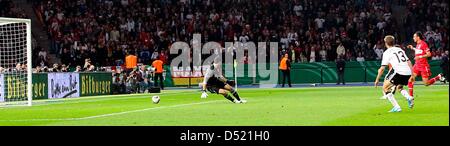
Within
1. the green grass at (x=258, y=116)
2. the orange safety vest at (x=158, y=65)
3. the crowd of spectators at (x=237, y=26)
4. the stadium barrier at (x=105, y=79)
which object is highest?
the crowd of spectators at (x=237, y=26)

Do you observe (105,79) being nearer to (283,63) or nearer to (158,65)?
(158,65)

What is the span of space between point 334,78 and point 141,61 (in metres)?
11.3

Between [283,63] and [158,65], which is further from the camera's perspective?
[283,63]

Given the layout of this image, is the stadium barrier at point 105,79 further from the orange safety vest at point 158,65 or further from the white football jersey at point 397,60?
the white football jersey at point 397,60

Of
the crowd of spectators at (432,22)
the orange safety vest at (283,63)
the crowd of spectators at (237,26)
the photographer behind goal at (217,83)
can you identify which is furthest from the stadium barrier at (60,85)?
the crowd of spectators at (432,22)

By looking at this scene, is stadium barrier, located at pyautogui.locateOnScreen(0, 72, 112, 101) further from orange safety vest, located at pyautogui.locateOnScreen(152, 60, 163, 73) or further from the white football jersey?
the white football jersey

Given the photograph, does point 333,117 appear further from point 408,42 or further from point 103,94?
point 408,42

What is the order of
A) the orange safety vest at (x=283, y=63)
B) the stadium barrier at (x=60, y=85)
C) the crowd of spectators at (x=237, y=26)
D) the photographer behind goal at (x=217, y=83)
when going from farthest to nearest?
the crowd of spectators at (x=237, y=26) → the orange safety vest at (x=283, y=63) → the stadium barrier at (x=60, y=85) → the photographer behind goal at (x=217, y=83)

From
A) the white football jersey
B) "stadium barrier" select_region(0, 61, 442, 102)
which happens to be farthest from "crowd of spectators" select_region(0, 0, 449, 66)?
the white football jersey

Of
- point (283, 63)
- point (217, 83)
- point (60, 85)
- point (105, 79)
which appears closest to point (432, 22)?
point (283, 63)

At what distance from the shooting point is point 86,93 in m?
40.2

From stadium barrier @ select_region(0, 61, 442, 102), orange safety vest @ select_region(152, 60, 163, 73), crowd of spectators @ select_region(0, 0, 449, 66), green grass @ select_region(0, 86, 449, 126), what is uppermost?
crowd of spectators @ select_region(0, 0, 449, 66)

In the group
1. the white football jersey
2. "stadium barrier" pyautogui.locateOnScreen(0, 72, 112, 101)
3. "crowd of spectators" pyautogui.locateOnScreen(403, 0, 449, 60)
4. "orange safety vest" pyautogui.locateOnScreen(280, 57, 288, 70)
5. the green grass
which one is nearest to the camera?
the green grass
